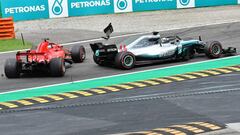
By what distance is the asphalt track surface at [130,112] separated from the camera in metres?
11.6

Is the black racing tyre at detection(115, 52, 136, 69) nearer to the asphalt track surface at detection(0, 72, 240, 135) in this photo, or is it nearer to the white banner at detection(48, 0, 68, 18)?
the asphalt track surface at detection(0, 72, 240, 135)

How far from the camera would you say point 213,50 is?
1998 centimetres

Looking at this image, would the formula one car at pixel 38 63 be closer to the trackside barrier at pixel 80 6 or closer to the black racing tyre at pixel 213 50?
the black racing tyre at pixel 213 50

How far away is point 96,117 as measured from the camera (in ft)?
40.8

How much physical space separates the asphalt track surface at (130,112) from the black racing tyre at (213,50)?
4256 millimetres

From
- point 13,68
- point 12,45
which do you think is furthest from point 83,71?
point 12,45

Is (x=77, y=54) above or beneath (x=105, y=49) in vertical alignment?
beneath

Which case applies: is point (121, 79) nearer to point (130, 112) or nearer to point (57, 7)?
point (130, 112)

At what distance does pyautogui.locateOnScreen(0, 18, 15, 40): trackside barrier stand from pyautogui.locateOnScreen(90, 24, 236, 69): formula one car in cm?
1100

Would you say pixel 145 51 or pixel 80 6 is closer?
pixel 145 51

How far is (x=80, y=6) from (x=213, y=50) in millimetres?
16746

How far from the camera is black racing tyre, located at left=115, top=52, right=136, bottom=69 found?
1867 cm

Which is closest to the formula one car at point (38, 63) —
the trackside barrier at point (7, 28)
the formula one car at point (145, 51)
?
the formula one car at point (145, 51)

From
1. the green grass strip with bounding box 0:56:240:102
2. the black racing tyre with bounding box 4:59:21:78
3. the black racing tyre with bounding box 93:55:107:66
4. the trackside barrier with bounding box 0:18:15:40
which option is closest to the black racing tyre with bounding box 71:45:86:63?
the black racing tyre with bounding box 93:55:107:66
